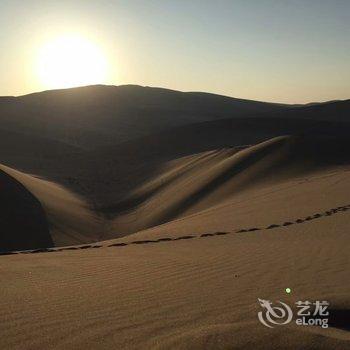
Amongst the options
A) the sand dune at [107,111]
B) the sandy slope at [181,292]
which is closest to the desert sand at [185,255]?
the sandy slope at [181,292]

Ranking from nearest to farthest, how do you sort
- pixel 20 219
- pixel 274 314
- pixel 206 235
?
pixel 274 314 < pixel 206 235 < pixel 20 219

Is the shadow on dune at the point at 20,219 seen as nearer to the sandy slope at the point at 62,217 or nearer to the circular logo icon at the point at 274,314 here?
the sandy slope at the point at 62,217

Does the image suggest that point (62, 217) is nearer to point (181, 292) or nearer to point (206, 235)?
point (206, 235)

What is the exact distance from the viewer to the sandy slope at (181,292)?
3812mm

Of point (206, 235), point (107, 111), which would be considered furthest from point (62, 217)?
point (107, 111)

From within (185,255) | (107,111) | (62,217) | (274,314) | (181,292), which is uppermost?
(107,111)

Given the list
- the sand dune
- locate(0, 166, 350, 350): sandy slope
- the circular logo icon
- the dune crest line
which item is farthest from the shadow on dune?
the sand dune

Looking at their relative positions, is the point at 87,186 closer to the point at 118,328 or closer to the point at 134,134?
the point at 118,328

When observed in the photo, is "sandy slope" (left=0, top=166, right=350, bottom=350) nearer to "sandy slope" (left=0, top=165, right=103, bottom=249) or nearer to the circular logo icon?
the circular logo icon

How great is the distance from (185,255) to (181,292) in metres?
2.58

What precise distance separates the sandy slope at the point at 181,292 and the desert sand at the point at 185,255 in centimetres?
2

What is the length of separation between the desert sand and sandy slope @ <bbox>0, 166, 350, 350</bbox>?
2 centimetres

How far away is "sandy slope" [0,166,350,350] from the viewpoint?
3812 millimetres

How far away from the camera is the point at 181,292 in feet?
17.7
